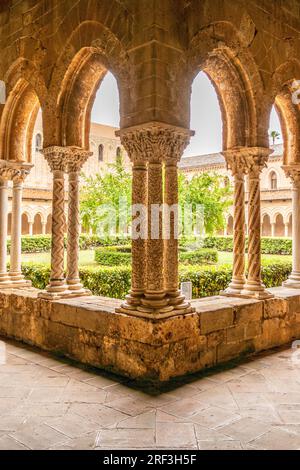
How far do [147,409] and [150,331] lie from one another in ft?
2.20

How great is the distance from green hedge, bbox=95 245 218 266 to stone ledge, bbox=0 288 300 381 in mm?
6049

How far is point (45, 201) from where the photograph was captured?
25391 millimetres

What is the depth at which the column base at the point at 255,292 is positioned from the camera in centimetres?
470

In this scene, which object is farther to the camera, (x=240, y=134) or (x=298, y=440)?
(x=240, y=134)

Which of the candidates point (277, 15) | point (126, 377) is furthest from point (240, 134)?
point (126, 377)

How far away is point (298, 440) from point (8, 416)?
1947mm

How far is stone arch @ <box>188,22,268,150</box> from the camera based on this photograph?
14.8 ft

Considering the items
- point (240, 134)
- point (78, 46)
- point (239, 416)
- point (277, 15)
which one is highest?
point (277, 15)

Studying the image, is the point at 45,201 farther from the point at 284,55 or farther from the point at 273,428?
the point at 273,428

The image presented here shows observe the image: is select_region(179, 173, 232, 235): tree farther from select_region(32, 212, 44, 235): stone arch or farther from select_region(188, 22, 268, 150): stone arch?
select_region(32, 212, 44, 235): stone arch

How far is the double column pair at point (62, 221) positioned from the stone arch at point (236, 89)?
1771 mm

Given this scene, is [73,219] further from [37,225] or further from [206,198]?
[37,225]

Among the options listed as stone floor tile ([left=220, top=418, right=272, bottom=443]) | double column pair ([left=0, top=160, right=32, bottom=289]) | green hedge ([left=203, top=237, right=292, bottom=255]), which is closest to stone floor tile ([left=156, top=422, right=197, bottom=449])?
stone floor tile ([left=220, top=418, right=272, bottom=443])

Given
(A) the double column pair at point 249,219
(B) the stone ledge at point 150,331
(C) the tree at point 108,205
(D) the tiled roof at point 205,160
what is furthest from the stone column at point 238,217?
(D) the tiled roof at point 205,160
